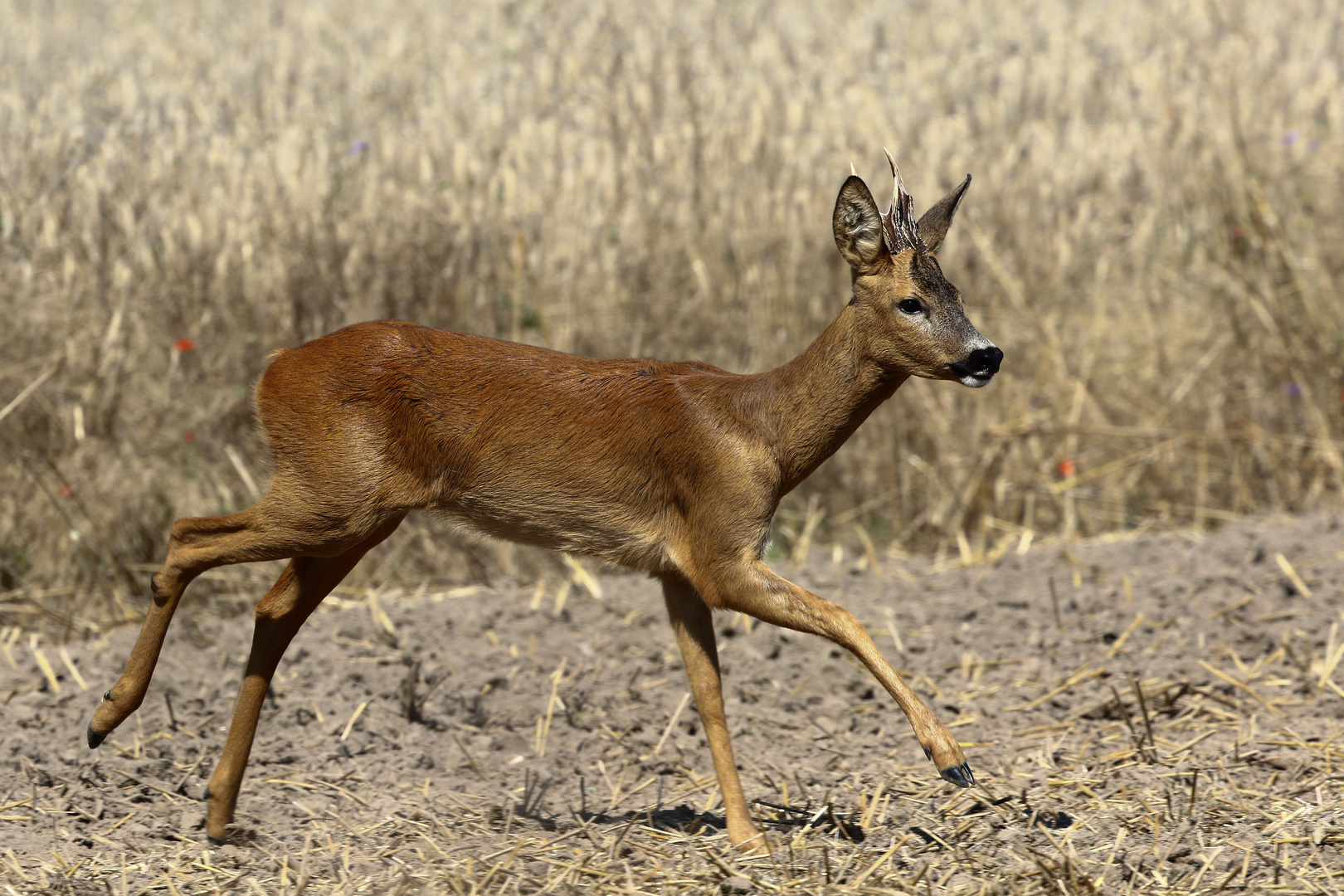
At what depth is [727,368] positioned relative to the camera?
324 inches

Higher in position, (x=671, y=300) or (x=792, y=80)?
(x=792, y=80)

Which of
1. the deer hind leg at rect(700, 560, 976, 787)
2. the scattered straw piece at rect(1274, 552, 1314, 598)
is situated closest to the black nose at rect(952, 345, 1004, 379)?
the deer hind leg at rect(700, 560, 976, 787)

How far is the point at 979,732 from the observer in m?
5.58

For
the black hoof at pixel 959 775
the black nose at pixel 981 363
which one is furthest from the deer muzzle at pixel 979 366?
the black hoof at pixel 959 775

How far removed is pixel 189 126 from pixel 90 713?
4.94 metres

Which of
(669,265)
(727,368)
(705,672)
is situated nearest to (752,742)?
(705,672)

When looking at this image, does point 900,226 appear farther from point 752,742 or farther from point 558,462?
point 752,742

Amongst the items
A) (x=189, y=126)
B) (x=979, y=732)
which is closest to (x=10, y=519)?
(x=189, y=126)

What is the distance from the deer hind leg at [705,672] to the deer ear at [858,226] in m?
1.18

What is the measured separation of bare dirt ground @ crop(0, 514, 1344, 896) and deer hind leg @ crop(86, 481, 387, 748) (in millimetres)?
458

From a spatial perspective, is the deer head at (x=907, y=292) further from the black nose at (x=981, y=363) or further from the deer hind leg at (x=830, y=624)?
the deer hind leg at (x=830, y=624)

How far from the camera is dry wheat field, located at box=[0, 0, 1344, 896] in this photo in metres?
4.59

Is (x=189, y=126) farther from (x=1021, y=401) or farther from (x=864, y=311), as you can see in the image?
(x=864, y=311)

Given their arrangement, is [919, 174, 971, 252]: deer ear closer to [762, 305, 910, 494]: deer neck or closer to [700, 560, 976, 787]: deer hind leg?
[762, 305, 910, 494]: deer neck
